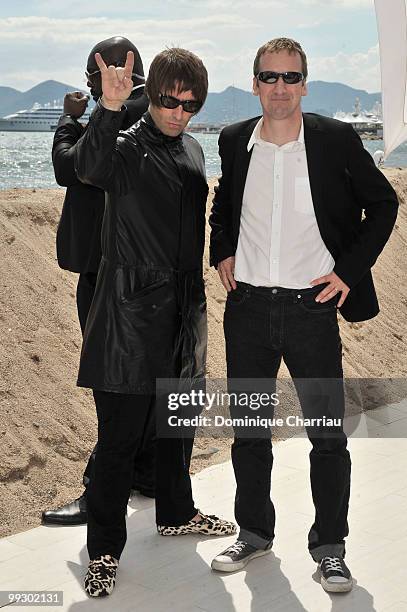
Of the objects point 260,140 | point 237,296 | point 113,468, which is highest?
point 260,140

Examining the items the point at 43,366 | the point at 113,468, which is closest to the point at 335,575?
the point at 113,468

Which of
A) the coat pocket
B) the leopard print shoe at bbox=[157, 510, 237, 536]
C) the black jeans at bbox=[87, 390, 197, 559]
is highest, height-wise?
the coat pocket

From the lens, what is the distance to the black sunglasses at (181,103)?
11.3ft

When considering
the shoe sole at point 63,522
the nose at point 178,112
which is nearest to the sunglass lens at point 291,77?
the nose at point 178,112

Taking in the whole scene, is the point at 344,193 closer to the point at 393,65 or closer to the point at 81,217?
the point at 81,217

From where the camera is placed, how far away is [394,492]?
15.2ft

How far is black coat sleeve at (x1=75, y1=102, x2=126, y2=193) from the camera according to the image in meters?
3.24

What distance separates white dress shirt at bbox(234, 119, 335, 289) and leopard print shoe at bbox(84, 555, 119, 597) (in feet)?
4.12

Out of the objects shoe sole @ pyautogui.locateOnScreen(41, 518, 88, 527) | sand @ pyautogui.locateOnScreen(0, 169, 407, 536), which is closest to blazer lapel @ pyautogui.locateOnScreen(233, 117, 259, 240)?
shoe sole @ pyautogui.locateOnScreen(41, 518, 88, 527)

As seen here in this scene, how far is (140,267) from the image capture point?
11.6 feet

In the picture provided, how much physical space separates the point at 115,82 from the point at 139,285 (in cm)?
79

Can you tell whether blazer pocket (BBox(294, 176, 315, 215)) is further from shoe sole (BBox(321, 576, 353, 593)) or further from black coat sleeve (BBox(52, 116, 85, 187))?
shoe sole (BBox(321, 576, 353, 593))

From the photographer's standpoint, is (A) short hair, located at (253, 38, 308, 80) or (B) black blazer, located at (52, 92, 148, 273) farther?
(B) black blazer, located at (52, 92, 148, 273)

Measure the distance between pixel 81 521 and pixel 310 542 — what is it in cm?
113
